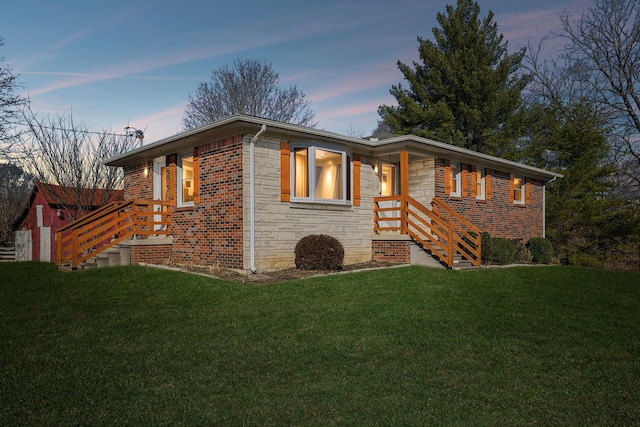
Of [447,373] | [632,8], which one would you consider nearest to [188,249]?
[447,373]

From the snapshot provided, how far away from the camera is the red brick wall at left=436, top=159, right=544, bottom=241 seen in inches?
584

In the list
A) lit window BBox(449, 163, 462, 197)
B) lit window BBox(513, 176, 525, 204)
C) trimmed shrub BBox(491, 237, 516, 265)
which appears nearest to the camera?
trimmed shrub BBox(491, 237, 516, 265)

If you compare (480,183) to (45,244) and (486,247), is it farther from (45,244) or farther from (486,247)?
(45,244)

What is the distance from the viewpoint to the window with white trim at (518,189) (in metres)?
18.5

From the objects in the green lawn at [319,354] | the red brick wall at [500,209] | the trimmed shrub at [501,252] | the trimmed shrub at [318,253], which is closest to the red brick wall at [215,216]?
the trimmed shrub at [318,253]

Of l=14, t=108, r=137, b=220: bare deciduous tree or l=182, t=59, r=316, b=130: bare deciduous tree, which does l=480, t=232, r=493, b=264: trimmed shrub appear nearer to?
l=14, t=108, r=137, b=220: bare deciduous tree

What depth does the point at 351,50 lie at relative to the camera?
1897 centimetres

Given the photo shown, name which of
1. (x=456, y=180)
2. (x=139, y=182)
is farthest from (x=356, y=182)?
(x=139, y=182)

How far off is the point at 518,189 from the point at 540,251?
304cm

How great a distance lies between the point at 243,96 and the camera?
28.2 m

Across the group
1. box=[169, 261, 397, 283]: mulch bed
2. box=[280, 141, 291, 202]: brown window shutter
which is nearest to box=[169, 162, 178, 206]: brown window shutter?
box=[169, 261, 397, 283]: mulch bed

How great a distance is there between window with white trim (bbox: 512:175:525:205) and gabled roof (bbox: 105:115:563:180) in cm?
249

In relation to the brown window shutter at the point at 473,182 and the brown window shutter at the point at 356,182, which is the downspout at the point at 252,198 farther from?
the brown window shutter at the point at 473,182

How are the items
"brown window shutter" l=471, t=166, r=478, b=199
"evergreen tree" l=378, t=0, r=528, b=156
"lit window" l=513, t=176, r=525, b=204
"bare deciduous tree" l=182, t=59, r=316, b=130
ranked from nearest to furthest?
"brown window shutter" l=471, t=166, r=478, b=199
"lit window" l=513, t=176, r=525, b=204
"evergreen tree" l=378, t=0, r=528, b=156
"bare deciduous tree" l=182, t=59, r=316, b=130
